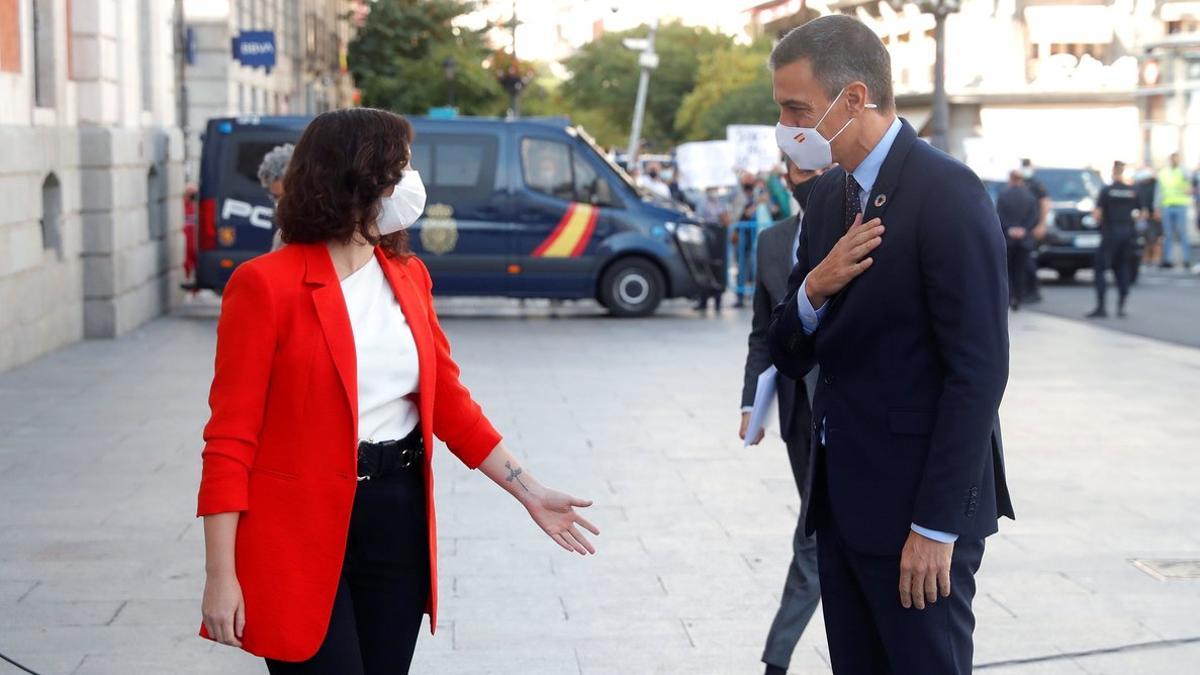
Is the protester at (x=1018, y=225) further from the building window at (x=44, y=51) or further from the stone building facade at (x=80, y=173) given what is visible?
the building window at (x=44, y=51)

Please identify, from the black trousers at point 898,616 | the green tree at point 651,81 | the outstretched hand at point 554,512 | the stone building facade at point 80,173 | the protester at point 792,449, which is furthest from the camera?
the green tree at point 651,81

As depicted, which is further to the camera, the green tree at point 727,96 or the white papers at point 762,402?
the green tree at point 727,96

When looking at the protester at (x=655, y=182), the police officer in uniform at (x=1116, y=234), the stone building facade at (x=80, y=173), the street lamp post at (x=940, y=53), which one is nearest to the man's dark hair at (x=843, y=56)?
the stone building facade at (x=80, y=173)

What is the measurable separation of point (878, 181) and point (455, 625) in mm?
3135

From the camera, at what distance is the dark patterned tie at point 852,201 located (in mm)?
3346

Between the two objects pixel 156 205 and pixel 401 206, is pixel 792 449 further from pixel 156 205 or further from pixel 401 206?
pixel 156 205

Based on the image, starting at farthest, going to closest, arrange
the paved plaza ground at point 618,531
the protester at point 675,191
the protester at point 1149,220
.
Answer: the protester at point 675,191
the protester at point 1149,220
the paved plaza ground at point 618,531

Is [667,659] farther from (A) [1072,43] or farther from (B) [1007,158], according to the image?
(A) [1072,43]

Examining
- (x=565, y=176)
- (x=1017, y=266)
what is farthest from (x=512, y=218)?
(x=1017, y=266)

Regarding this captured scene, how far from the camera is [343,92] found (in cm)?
5278

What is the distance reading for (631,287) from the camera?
754 inches

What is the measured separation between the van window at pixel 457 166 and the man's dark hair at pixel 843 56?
15.6m

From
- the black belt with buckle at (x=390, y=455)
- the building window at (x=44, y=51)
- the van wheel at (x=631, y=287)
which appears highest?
the building window at (x=44, y=51)

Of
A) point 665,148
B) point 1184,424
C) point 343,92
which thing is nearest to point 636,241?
point 1184,424
